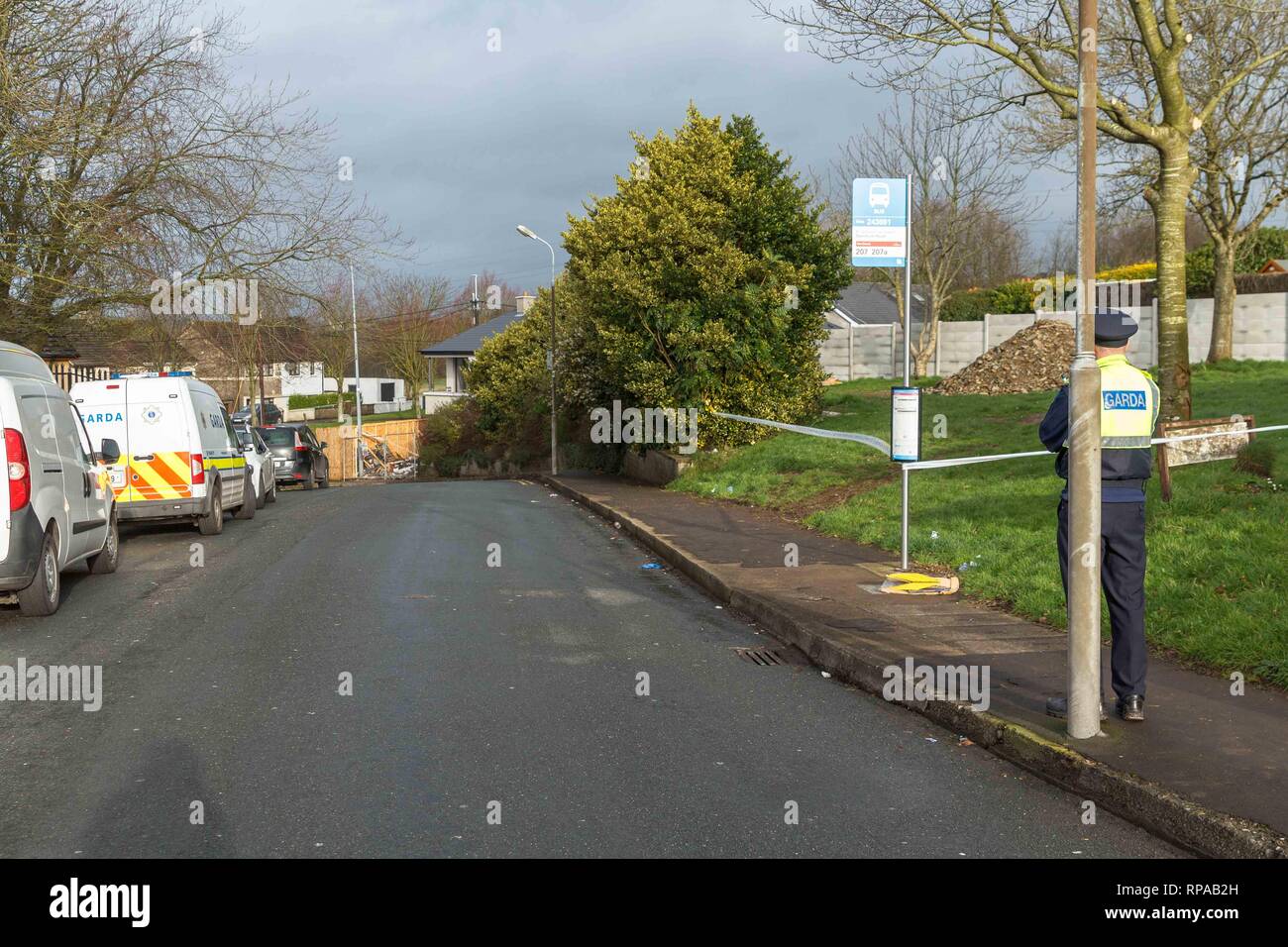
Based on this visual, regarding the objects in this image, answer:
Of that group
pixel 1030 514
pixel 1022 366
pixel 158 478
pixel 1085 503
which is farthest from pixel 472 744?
pixel 1022 366

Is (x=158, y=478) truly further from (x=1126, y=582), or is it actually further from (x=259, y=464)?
(x=1126, y=582)

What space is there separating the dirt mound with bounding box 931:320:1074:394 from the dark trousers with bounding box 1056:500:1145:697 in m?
20.5

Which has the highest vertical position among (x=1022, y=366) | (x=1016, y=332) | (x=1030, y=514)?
(x=1016, y=332)

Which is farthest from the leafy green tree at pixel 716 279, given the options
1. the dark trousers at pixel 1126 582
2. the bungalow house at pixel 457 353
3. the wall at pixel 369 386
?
the wall at pixel 369 386

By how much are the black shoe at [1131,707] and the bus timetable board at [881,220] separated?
18.0ft

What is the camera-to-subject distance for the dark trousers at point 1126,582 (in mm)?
5602

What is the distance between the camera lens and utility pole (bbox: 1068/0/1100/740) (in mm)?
5340

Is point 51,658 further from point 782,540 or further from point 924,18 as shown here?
point 924,18

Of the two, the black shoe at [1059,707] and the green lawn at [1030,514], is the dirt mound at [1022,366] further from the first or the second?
the black shoe at [1059,707]

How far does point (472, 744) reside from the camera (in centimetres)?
578

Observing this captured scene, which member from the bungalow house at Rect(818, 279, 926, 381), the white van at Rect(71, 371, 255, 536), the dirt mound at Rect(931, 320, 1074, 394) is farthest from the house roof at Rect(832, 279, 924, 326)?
the white van at Rect(71, 371, 255, 536)

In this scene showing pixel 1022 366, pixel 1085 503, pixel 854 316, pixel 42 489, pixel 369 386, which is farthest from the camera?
pixel 369 386

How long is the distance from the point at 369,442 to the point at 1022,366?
114 ft
